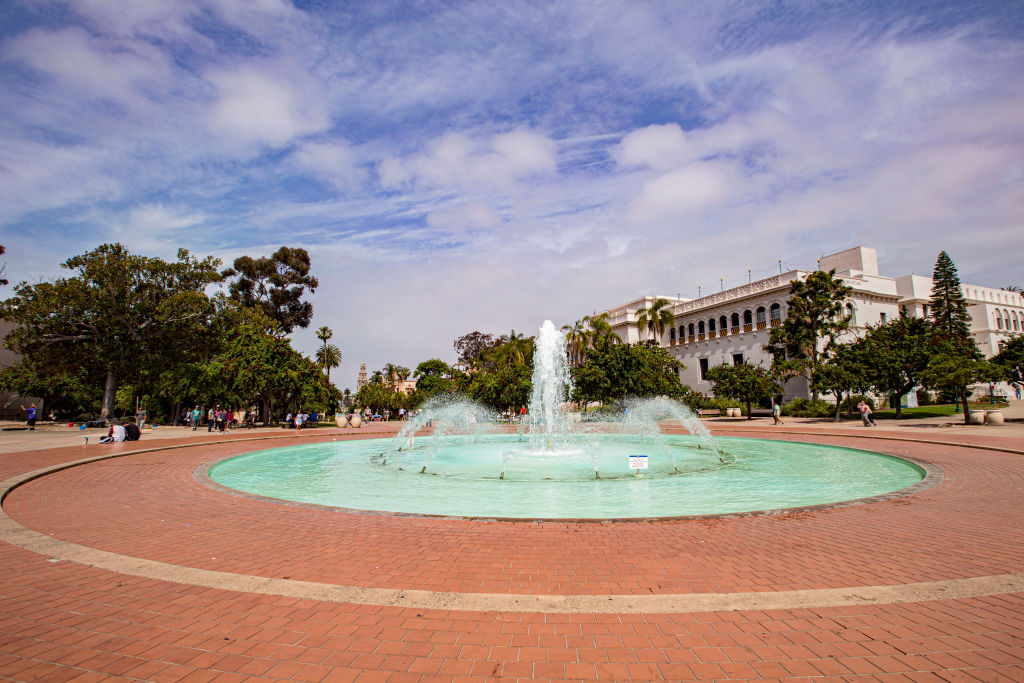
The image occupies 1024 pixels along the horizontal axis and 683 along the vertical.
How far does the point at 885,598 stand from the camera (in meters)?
4.52

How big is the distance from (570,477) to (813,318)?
4133 cm

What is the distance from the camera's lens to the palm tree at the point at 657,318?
65000 millimetres

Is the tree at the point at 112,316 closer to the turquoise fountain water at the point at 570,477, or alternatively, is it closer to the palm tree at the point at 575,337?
the turquoise fountain water at the point at 570,477

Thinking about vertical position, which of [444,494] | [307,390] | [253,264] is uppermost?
[253,264]

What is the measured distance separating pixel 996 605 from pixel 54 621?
7554 mm

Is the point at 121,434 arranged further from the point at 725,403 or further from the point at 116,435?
the point at 725,403

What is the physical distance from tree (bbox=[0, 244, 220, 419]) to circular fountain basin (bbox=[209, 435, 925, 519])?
22.0 metres

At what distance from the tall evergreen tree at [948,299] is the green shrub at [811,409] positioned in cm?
2583

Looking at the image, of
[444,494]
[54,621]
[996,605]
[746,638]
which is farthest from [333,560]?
[996,605]

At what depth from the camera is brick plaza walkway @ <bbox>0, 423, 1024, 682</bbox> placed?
3510 mm

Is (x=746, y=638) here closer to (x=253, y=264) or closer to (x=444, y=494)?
(x=444, y=494)

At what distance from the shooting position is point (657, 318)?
6606 cm

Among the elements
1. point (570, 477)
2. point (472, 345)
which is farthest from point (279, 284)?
point (570, 477)

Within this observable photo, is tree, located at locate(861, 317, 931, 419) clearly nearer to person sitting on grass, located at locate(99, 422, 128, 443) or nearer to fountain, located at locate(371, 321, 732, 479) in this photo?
fountain, located at locate(371, 321, 732, 479)
